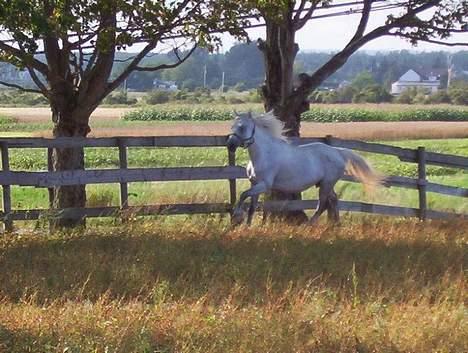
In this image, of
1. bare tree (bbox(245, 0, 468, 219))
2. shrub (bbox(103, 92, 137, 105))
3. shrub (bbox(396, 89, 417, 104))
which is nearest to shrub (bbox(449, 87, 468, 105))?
shrub (bbox(396, 89, 417, 104))

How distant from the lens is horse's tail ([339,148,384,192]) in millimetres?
12886

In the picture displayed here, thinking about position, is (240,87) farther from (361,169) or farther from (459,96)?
(361,169)

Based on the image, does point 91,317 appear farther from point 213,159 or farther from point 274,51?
point 213,159

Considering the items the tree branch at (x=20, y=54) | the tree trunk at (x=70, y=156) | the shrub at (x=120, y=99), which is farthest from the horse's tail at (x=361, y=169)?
the shrub at (x=120, y=99)

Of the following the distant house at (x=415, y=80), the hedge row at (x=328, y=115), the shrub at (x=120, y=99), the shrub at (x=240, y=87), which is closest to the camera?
the hedge row at (x=328, y=115)

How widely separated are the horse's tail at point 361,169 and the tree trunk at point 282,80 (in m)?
1.24

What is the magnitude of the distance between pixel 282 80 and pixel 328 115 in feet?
161

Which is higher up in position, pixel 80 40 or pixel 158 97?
pixel 80 40

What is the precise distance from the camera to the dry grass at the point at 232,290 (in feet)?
18.5

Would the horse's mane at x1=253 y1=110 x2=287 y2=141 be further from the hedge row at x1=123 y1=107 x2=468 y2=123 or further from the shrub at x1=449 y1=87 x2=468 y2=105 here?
the shrub at x1=449 y1=87 x2=468 y2=105

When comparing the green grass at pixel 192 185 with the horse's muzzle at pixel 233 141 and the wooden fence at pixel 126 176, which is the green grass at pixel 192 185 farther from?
the horse's muzzle at pixel 233 141

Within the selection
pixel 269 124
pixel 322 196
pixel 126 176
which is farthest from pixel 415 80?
pixel 126 176

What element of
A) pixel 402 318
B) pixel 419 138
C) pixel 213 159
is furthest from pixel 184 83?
pixel 402 318

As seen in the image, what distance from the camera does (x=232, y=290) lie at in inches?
283
